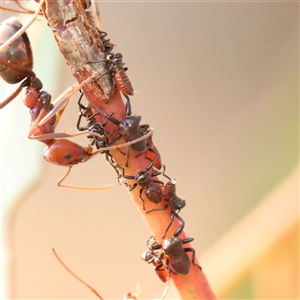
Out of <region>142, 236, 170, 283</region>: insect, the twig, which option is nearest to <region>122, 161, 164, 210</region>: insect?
the twig

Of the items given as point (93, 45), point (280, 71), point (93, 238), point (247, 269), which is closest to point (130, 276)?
point (93, 238)

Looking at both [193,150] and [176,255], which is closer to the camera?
[176,255]

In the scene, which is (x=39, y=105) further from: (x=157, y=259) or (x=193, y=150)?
(x=193, y=150)

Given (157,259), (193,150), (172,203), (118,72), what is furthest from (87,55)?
(193,150)

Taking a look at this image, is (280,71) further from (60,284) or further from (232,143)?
(60,284)

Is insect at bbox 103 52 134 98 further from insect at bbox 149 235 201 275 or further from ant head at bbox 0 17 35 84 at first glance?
insect at bbox 149 235 201 275

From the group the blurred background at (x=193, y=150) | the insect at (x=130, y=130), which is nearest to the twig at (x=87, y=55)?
the insect at (x=130, y=130)
